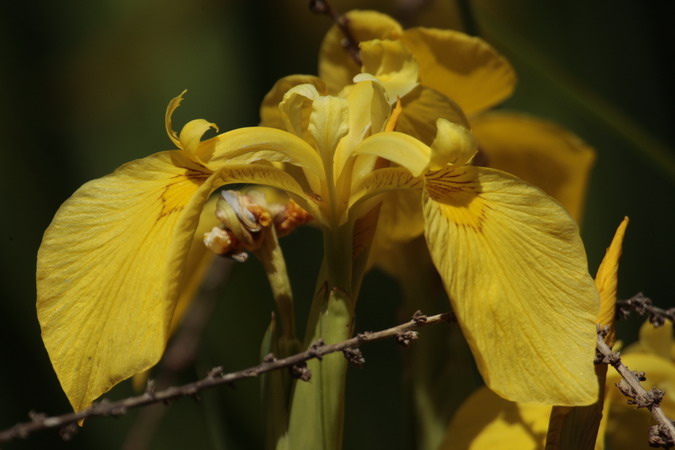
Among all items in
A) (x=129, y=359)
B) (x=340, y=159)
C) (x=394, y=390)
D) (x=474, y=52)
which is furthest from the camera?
(x=394, y=390)

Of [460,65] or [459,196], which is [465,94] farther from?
[459,196]

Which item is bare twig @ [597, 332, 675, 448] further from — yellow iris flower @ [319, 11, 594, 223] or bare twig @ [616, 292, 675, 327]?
yellow iris flower @ [319, 11, 594, 223]

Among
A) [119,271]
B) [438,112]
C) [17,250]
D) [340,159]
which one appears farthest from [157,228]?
[17,250]

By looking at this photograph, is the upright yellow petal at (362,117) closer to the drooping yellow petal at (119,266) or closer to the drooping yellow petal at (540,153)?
the drooping yellow petal at (119,266)

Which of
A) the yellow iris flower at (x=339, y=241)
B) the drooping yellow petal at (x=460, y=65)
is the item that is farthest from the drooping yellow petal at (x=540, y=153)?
the yellow iris flower at (x=339, y=241)

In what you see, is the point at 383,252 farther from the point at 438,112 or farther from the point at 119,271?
the point at 119,271

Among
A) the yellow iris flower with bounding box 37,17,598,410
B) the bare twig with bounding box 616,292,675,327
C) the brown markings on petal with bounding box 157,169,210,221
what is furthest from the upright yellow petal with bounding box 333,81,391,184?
the bare twig with bounding box 616,292,675,327
